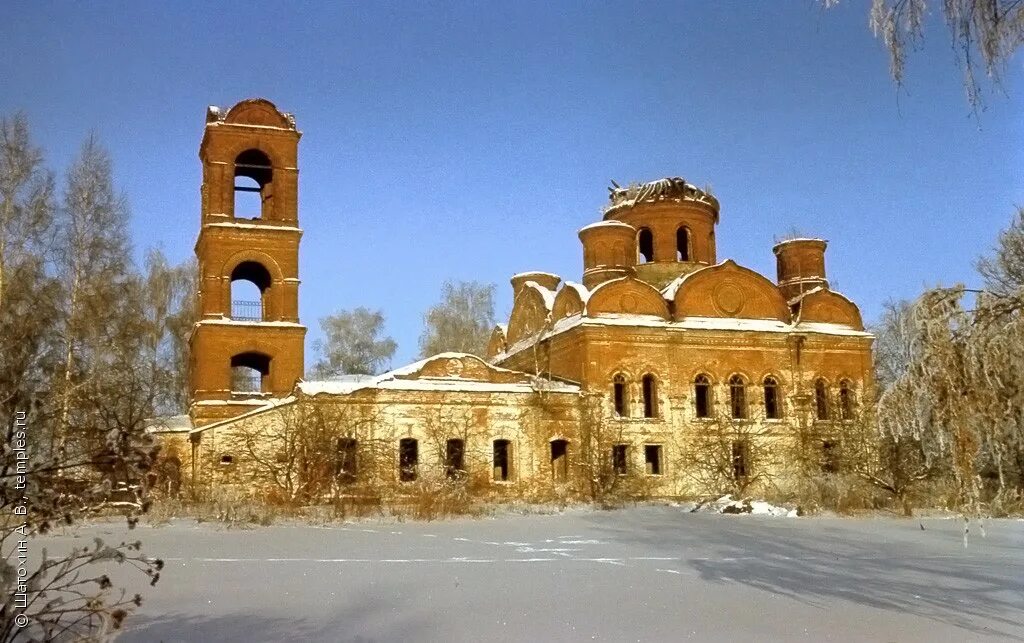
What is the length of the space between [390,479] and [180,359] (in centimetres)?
1395

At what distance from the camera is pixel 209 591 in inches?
255

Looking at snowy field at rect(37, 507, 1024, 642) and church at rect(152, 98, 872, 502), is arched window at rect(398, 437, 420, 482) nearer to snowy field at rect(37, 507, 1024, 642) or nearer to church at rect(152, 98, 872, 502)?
church at rect(152, 98, 872, 502)

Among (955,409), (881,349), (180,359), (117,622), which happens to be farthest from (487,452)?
(881,349)

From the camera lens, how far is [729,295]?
81.8 ft

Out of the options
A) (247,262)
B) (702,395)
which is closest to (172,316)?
(247,262)

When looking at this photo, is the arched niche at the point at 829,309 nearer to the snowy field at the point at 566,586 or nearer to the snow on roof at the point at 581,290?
the snow on roof at the point at 581,290

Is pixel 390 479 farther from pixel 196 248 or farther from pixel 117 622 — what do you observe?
pixel 117 622

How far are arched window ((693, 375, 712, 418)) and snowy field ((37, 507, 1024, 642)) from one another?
473 inches

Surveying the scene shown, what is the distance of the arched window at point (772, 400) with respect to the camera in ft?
80.4

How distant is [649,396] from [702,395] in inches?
64.8

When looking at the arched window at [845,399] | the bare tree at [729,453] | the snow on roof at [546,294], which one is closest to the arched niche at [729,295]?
the arched window at [845,399]

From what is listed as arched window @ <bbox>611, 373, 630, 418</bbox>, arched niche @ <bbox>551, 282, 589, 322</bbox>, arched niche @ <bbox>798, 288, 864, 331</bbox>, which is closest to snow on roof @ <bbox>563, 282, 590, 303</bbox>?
arched niche @ <bbox>551, 282, 589, 322</bbox>

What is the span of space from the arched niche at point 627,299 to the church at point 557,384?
0.05 metres

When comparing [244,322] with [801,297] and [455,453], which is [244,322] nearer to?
[455,453]
